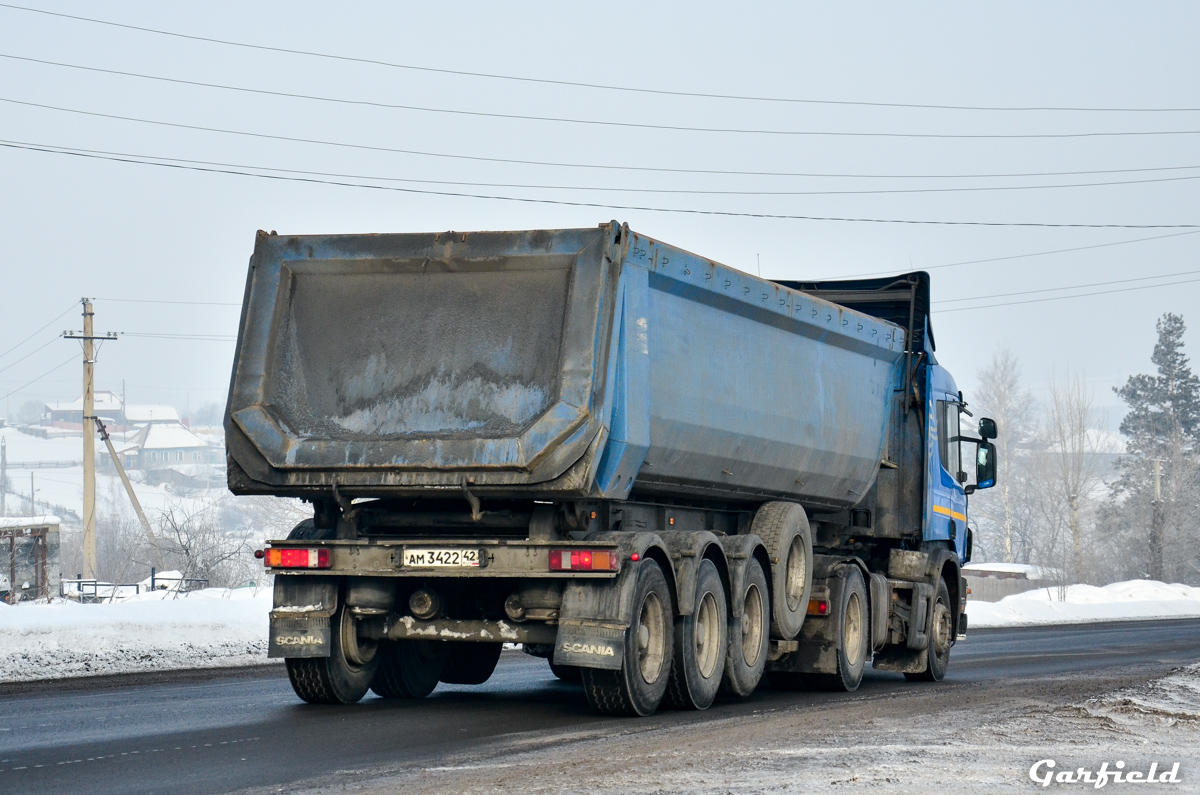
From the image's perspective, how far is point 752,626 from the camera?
11102 mm

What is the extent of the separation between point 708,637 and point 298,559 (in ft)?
9.65

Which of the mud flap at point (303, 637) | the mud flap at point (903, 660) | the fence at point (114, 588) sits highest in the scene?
the mud flap at point (303, 637)

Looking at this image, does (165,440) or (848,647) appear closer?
(848,647)

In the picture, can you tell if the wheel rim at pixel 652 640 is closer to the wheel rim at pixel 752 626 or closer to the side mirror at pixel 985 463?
the wheel rim at pixel 752 626

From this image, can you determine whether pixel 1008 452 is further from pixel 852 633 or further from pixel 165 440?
pixel 165 440

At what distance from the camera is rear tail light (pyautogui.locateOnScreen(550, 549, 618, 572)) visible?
8938mm

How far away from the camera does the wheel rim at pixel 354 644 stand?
9.89m

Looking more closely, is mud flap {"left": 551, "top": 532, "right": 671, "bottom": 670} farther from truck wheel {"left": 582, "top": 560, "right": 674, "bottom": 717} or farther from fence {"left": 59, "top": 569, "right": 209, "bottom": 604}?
fence {"left": 59, "top": 569, "right": 209, "bottom": 604}

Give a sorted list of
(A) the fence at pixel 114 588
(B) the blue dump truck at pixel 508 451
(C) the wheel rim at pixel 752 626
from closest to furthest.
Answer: (B) the blue dump truck at pixel 508 451
(C) the wheel rim at pixel 752 626
(A) the fence at pixel 114 588

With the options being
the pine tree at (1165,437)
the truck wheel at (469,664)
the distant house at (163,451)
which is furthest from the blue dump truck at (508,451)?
the distant house at (163,451)

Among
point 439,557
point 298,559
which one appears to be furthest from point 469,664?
point 439,557

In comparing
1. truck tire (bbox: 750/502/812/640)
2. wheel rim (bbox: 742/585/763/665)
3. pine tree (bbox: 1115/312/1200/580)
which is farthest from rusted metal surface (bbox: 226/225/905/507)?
pine tree (bbox: 1115/312/1200/580)

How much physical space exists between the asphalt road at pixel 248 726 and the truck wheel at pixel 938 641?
0.41 metres

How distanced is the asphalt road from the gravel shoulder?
31 cm
